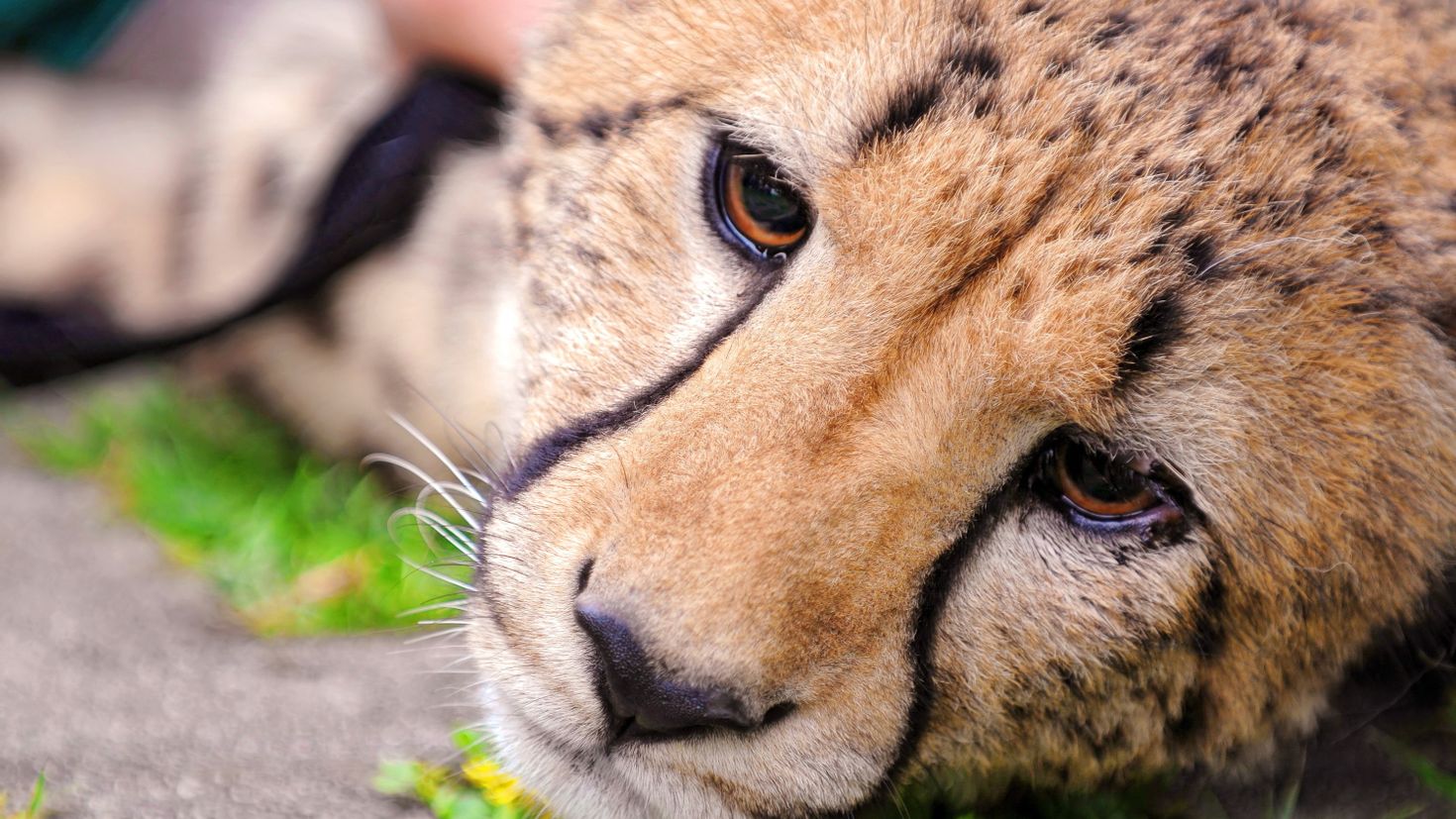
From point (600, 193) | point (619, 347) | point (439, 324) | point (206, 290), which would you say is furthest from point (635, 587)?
point (206, 290)

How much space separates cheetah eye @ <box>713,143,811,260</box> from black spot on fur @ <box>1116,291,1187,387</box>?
420 millimetres

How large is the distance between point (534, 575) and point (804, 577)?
0.33 m

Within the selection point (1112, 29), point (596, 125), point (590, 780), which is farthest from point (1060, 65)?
point (590, 780)

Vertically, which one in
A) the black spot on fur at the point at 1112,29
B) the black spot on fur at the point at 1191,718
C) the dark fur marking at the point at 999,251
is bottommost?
the black spot on fur at the point at 1191,718

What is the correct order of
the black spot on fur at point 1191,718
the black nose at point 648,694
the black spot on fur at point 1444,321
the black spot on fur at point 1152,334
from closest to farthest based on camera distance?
the black nose at point 648,694, the black spot on fur at point 1152,334, the black spot on fur at point 1444,321, the black spot on fur at point 1191,718

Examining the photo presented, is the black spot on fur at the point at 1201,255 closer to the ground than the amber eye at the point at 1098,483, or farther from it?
farther from it

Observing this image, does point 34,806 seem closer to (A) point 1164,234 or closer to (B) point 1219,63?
(A) point 1164,234

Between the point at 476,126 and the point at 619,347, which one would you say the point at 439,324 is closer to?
the point at 476,126

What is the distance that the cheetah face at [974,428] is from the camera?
59.4 inches

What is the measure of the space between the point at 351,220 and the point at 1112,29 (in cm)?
167

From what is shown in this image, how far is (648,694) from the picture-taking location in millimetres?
1439

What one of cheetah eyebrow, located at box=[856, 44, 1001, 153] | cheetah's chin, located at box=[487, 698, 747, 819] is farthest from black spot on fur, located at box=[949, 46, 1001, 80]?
cheetah's chin, located at box=[487, 698, 747, 819]

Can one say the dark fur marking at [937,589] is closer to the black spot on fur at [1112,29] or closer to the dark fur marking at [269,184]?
the black spot on fur at [1112,29]

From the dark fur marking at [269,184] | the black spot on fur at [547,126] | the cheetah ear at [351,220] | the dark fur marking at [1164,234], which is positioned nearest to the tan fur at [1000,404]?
the dark fur marking at [1164,234]
